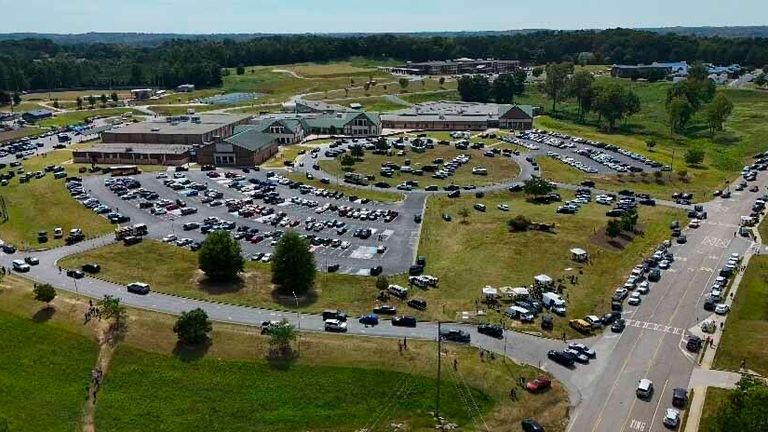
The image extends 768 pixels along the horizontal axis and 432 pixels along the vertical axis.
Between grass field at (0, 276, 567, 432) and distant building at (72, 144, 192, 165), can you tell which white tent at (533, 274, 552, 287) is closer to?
grass field at (0, 276, 567, 432)

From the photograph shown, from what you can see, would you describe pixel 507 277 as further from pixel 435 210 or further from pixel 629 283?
pixel 435 210

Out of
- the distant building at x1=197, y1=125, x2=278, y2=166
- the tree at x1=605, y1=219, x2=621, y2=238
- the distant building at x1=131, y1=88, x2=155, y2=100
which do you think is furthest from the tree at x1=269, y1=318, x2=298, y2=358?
the distant building at x1=131, y1=88, x2=155, y2=100

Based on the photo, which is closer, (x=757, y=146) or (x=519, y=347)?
(x=519, y=347)

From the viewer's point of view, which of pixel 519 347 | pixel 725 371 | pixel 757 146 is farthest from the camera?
pixel 757 146

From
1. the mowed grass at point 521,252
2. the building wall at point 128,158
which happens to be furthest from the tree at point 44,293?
the building wall at point 128,158

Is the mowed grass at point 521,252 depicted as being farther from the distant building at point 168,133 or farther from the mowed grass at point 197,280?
the distant building at point 168,133

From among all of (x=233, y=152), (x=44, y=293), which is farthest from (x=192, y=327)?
(x=233, y=152)

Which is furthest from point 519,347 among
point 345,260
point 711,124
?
point 711,124
